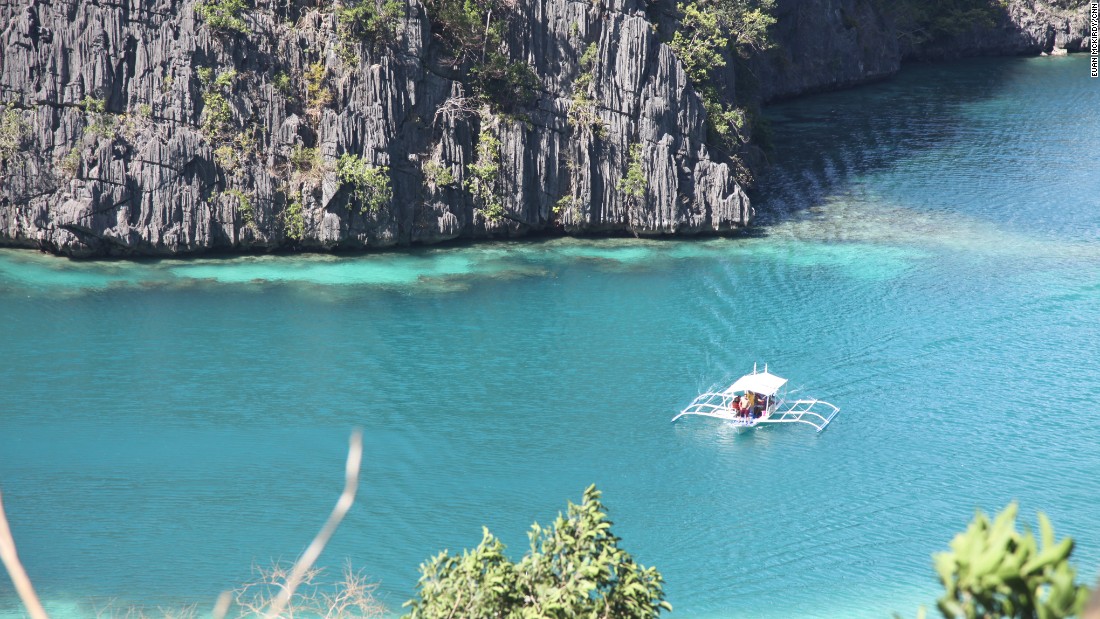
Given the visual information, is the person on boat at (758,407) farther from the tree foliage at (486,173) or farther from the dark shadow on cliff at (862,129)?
the dark shadow on cliff at (862,129)

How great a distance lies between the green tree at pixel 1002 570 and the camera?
7.30 m

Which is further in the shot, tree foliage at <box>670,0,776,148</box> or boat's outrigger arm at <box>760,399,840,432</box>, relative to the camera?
tree foliage at <box>670,0,776,148</box>

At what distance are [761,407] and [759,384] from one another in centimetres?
65

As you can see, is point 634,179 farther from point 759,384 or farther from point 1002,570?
point 1002,570

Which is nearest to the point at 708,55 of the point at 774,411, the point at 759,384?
the point at 759,384

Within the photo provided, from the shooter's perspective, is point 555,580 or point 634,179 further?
point 634,179

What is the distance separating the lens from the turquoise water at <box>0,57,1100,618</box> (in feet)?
81.5

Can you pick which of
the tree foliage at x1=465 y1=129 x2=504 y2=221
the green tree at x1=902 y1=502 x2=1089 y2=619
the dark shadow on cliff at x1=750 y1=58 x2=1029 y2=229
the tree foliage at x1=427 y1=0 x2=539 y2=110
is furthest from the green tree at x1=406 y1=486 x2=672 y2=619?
the dark shadow on cliff at x1=750 y1=58 x2=1029 y2=229

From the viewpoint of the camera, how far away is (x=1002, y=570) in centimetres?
742

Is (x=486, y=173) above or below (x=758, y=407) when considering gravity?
above

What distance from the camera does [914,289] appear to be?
39.2 meters

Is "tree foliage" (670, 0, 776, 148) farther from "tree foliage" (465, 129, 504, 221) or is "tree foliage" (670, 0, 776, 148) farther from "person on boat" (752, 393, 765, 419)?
"person on boat" (752, 393, 765, 419)

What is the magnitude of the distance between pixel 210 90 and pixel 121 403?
1511 cm

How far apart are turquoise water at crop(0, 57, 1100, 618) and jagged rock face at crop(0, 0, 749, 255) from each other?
1398 mm
